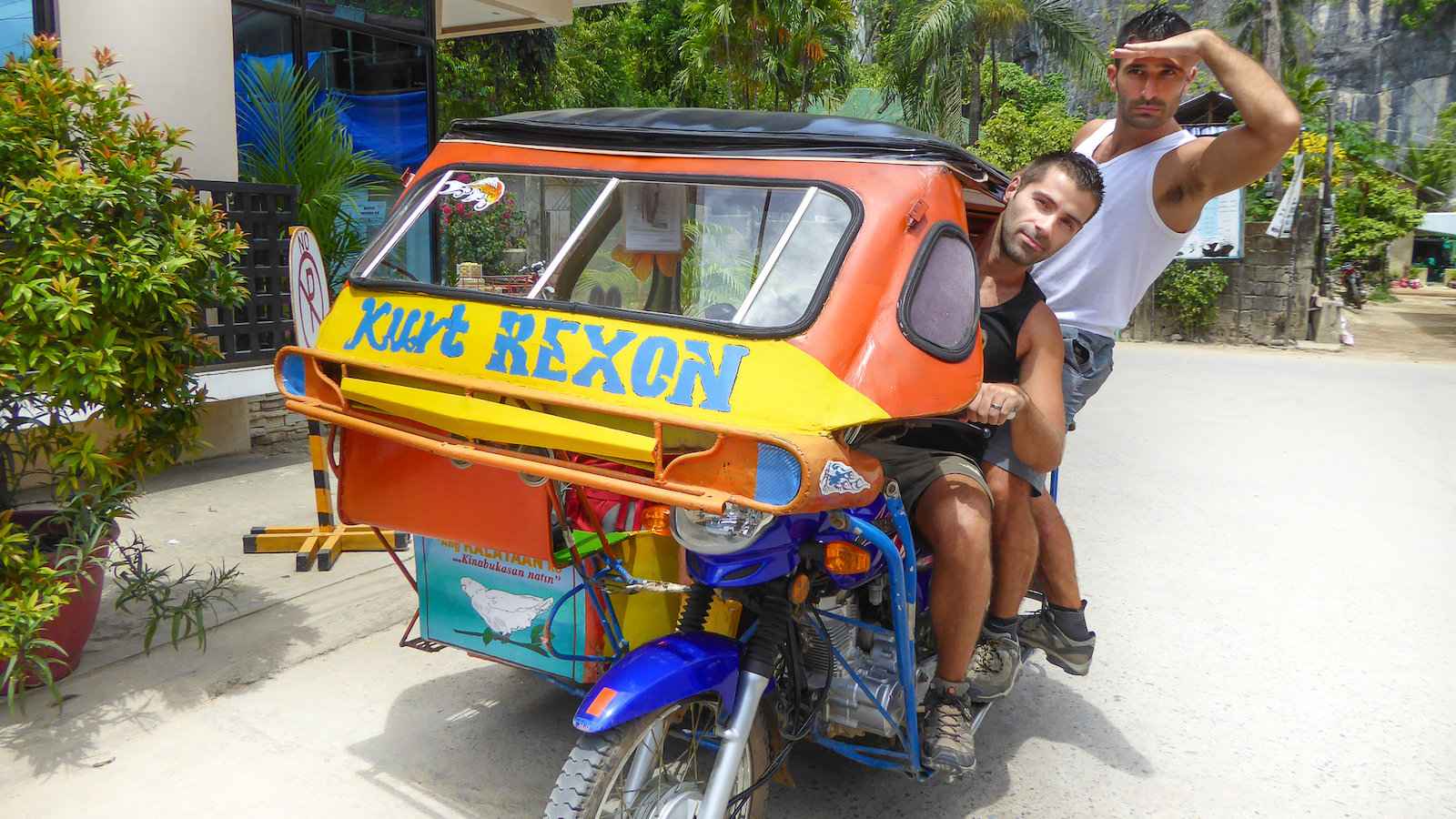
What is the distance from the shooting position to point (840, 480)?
7.68 feet

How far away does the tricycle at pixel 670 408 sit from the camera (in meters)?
2.45

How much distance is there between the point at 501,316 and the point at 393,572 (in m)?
2.97

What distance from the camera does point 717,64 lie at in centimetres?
1941

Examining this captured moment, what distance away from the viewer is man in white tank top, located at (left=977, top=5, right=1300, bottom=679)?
3.18 meters

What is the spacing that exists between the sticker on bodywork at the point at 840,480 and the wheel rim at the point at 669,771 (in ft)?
2.30

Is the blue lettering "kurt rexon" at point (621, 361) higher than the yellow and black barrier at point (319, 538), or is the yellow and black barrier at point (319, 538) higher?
the blue lettering "kurt rexon" at point (621, 361)

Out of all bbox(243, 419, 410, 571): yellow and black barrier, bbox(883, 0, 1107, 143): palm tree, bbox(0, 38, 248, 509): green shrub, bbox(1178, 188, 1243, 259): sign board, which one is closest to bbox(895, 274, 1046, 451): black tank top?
bbox(0, 38, 248, 509): green shrub

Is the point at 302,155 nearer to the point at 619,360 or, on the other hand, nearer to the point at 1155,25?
the point at 619,360

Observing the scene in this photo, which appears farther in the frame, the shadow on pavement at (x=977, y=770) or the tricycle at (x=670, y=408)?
the shadow on pavement at (x=977, y=770)

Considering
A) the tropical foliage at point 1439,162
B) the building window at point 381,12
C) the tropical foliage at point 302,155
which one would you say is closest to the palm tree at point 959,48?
the tropical foliage at point 1439,162

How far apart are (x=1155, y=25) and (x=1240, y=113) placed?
551 mm

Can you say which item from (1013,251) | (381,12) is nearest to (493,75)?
(381,12)

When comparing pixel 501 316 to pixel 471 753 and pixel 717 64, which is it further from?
pixel 717 64

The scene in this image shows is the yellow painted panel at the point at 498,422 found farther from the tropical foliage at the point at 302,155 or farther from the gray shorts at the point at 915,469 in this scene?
the tropical foliage at the point at 302,155
